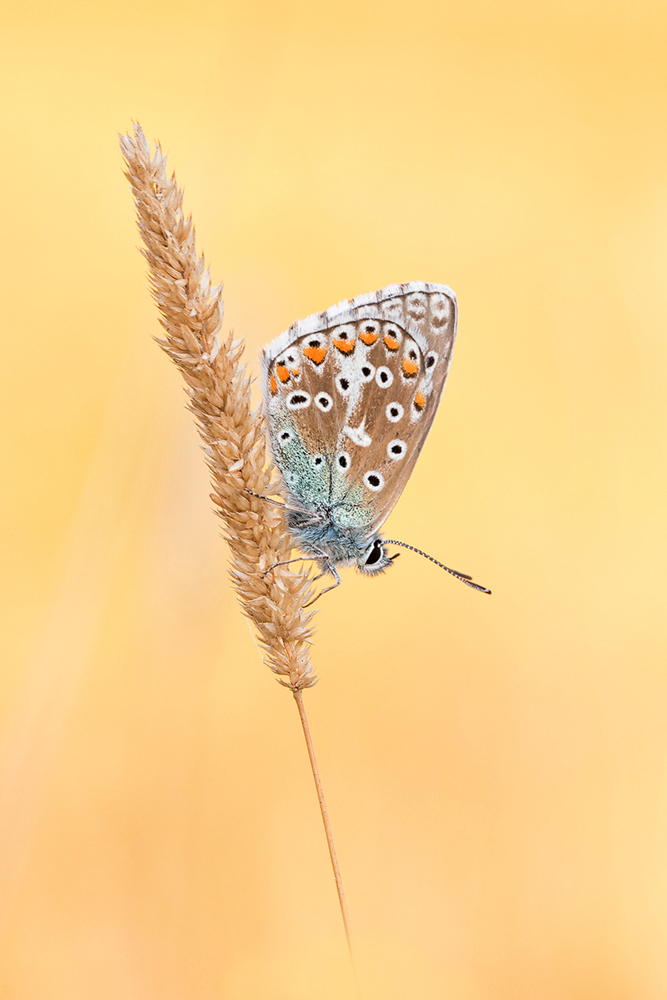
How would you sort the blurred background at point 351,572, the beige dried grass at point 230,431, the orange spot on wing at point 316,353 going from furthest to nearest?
the blurred background at point 351,572 < the orange spot on wing at point 316,353 < the beige dried grass at point 230,431

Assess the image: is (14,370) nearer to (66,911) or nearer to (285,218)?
(285,218)

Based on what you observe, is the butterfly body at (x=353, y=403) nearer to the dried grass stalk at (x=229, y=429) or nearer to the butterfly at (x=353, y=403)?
the butterfly at (x=353, y=403)

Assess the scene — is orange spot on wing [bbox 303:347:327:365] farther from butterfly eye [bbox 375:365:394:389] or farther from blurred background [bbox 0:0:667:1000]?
blurred background [bbox 0:0:667:1000]

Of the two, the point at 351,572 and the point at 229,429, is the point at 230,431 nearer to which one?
the point at 229,429

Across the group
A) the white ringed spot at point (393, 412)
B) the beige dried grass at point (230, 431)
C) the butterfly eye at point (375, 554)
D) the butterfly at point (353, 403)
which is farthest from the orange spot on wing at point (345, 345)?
the butterfly eye at point (375, 554)

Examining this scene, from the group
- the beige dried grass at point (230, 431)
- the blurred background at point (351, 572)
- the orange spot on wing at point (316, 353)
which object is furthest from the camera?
the blurred background at point (351, 572)

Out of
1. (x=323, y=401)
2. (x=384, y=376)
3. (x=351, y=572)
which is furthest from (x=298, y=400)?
(x=351, y=572)

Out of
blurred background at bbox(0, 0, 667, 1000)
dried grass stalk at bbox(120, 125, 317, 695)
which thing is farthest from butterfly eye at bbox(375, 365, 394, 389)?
blurred background at bbox(0, 0, 667, 1000)
